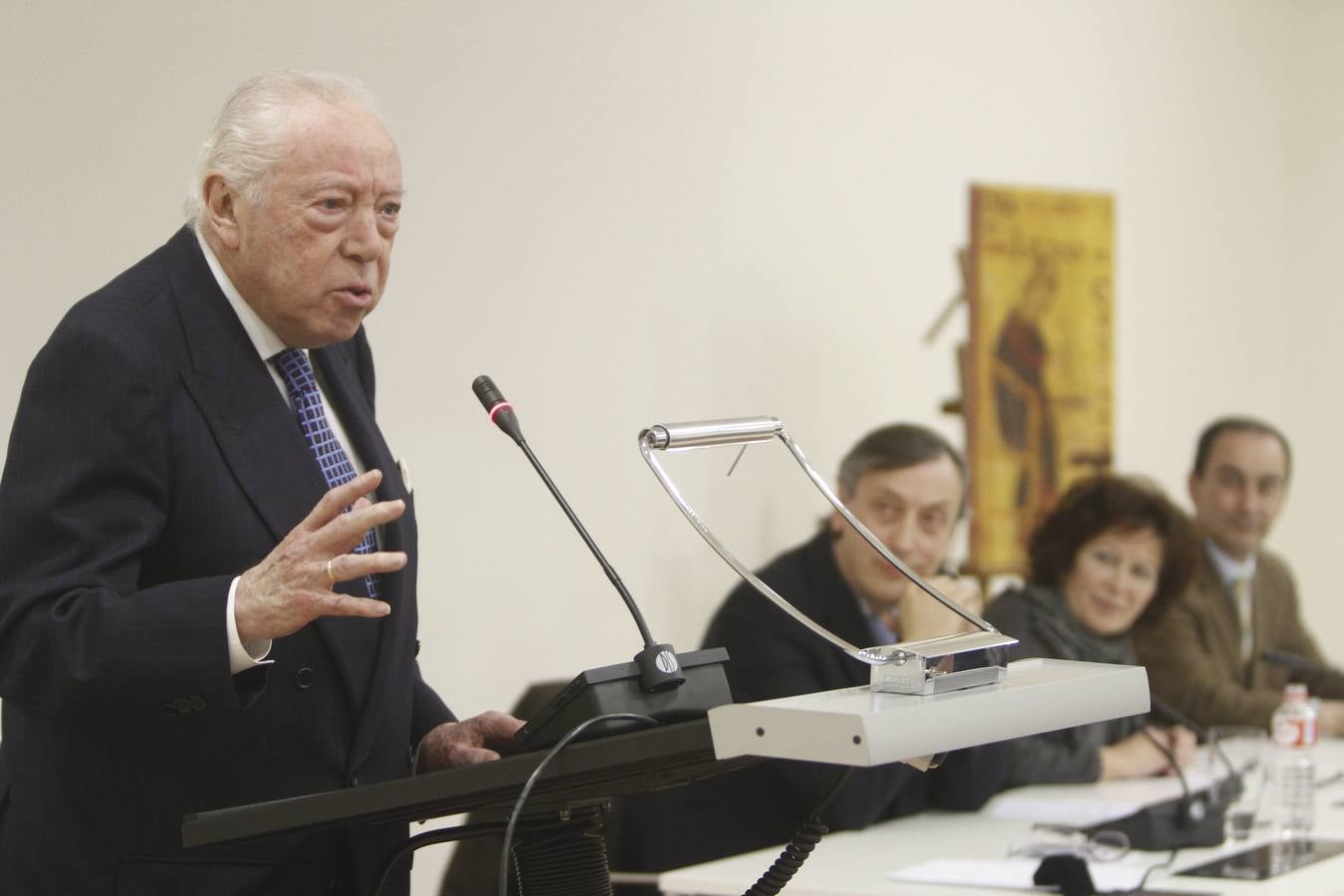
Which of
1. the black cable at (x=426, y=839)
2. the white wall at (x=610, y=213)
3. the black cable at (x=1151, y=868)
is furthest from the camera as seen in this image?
the white wall at (x=610, y=213)

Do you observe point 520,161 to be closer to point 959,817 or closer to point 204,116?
point 204,116

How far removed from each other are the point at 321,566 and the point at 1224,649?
12.8 feet

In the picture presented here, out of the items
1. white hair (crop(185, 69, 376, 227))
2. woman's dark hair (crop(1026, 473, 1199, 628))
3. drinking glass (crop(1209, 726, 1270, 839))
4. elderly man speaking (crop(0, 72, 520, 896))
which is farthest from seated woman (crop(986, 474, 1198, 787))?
white hair (crop(185, 69, 376, 227))

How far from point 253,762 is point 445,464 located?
1.77 metres

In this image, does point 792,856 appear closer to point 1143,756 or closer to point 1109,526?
point 1143,756

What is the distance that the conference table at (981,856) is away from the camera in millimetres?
2719

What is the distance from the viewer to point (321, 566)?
1.51 metres

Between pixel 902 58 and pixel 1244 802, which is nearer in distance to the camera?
pixel 1244 802

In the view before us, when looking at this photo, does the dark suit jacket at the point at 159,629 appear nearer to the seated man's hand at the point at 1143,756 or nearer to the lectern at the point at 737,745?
the lectern at the point at 737,745

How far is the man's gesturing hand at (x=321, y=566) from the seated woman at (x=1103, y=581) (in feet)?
8.85

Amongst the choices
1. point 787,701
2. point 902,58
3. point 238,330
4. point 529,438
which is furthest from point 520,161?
point 787,701

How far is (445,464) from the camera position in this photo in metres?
3.54

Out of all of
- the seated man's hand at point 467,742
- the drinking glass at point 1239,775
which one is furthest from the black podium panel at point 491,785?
the drinking glass at point 1239,775

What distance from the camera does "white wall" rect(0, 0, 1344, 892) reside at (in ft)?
9.93
